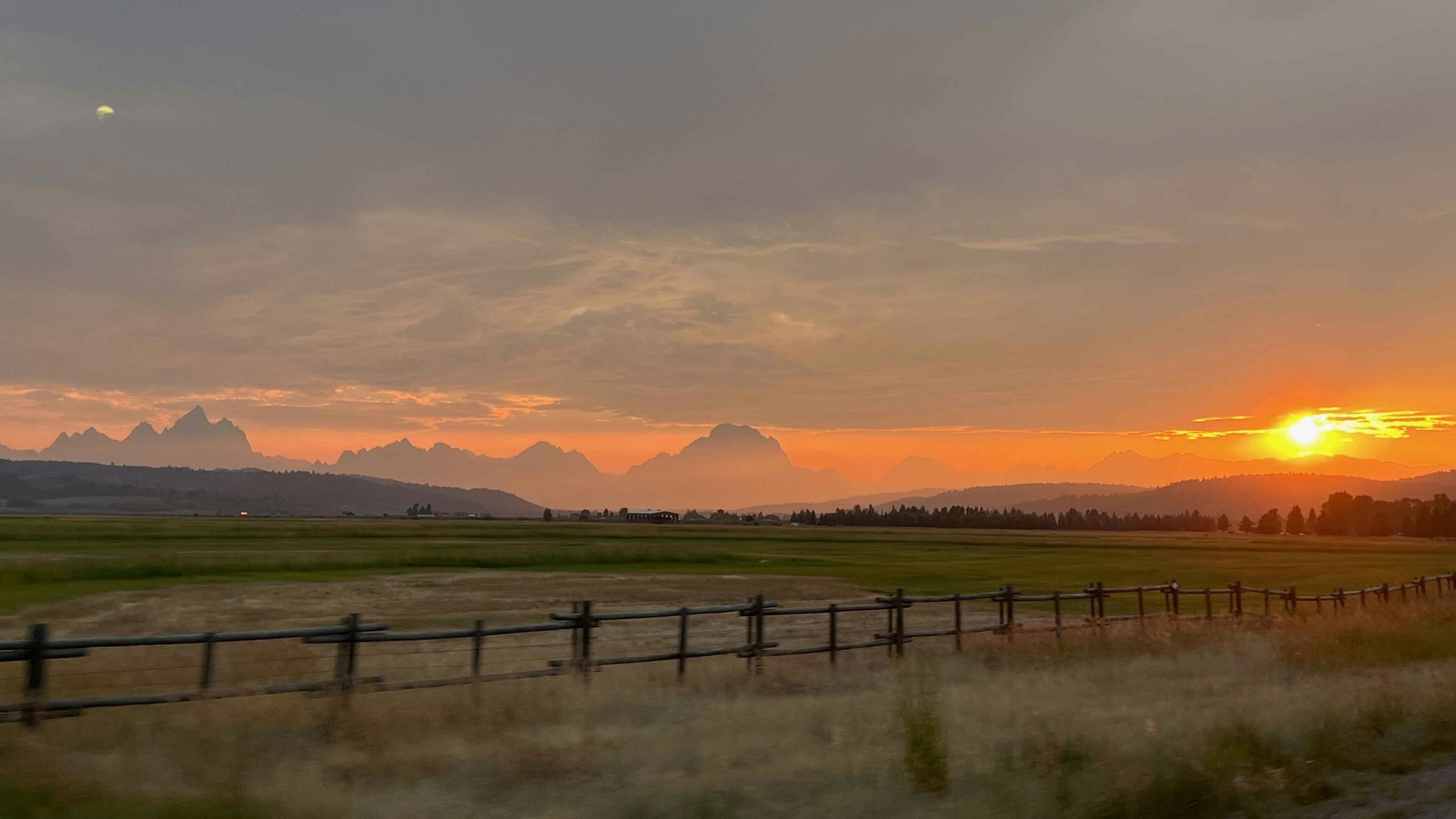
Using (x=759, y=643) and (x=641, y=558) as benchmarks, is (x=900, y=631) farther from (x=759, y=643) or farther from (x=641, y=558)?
(x=641, y=558)

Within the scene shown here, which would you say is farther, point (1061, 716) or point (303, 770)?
point (1061, 716)

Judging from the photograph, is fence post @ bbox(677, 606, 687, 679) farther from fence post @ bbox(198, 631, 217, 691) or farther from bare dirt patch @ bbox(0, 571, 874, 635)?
bare dirt patch @ bbox(0, 571, 874, 635)

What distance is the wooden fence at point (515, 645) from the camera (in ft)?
52.8

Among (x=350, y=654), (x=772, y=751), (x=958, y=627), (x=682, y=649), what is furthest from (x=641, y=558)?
(x=772, y=751)

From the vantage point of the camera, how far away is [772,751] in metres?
14.0

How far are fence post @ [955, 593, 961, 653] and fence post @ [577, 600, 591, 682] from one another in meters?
10.7

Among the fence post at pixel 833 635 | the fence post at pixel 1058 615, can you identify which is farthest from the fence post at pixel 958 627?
the fence post at pixel 833 635

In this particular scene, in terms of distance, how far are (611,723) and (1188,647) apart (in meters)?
17.9

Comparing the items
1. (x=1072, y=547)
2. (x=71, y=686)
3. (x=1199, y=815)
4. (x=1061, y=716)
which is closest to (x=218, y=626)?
(x=71, y=686)

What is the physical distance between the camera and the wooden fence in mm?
16094

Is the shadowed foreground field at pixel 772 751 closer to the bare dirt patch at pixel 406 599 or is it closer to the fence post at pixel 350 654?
the fence post at pixel 350 654

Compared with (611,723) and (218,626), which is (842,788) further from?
(218,626)

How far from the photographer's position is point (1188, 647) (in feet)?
88.0

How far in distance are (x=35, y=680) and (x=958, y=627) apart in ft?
71.4
